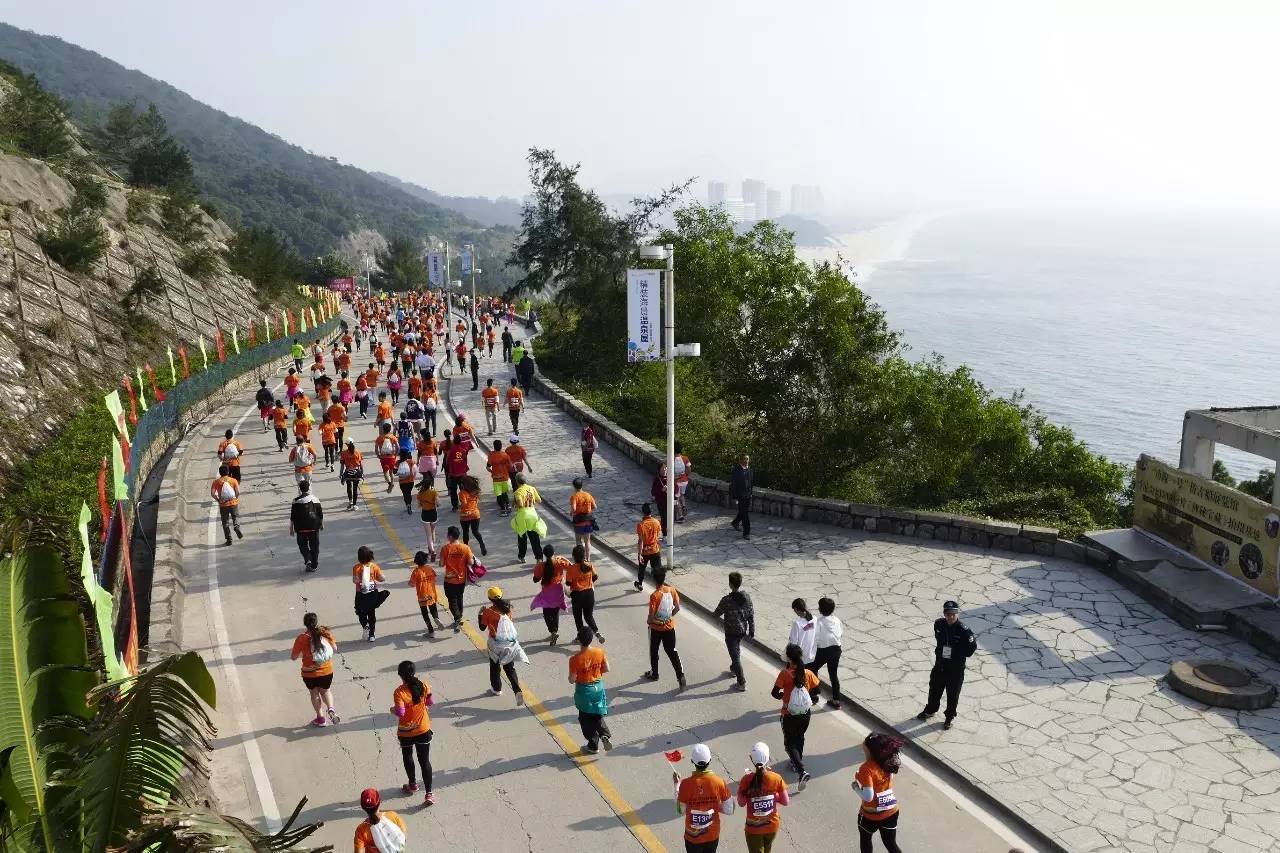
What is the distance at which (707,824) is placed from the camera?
283 inches

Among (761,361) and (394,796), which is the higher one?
(761,361)

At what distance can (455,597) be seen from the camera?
12211mm

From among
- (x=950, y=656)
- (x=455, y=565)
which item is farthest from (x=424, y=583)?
(x=950, y=656)

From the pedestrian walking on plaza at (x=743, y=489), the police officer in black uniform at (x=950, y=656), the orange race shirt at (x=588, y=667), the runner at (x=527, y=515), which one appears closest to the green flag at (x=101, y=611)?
the orange race shirt at (x=588, y=667)

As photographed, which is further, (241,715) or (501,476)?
(501,476)

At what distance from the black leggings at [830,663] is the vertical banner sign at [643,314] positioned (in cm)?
548

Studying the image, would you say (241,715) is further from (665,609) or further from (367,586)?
(665,609)

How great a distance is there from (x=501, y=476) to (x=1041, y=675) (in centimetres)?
969

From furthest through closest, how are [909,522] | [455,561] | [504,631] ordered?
1. [909,522]
2. [455,561]
3. [504,631]

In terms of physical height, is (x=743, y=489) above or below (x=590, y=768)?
above

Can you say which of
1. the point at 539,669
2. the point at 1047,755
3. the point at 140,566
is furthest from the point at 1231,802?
the point at 140,566

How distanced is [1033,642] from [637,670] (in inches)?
199

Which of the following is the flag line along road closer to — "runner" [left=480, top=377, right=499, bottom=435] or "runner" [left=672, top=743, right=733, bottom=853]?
"runner" [left=672, top=743, right=733, bottom=853]

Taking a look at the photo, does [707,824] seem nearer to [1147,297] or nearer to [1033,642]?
[1033,642]
